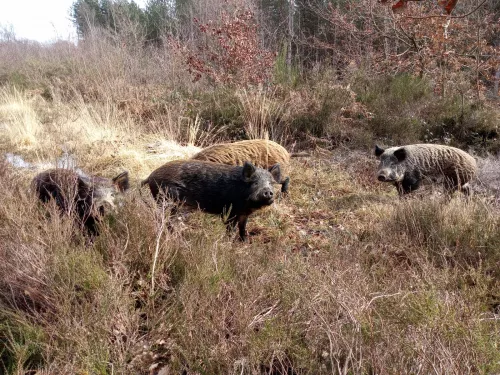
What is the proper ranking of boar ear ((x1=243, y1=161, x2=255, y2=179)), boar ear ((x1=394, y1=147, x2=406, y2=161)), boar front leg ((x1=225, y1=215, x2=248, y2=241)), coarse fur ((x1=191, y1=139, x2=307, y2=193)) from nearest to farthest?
1. boar ear ((x1=243, y1=161, x2=255, y2=179))
2. boar front leg ((x1=225, y1=215, x2=248, y2=241))
3. boar ear ((x1=394, y1=147, x2=406, y2=161))
4. coarse fur ((x1=191, y1=139, x2=307, y2=193))

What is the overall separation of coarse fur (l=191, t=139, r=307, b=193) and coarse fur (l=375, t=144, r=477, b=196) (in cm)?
144

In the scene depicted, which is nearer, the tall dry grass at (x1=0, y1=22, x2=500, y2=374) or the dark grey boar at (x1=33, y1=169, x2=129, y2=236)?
the tall dry grass at (x1=0, y1=22, x2=500, y2=374)

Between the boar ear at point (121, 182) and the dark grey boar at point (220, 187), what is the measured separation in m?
0.31

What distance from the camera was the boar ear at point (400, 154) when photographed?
5516 mm

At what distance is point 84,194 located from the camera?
3891mm

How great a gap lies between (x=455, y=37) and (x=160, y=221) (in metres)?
10.1

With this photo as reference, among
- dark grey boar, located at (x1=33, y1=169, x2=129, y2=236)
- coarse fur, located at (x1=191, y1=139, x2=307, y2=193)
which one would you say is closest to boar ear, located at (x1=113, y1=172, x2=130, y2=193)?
dark grey boar, located at (x1=33, y1=169, x2=129, y2=236)

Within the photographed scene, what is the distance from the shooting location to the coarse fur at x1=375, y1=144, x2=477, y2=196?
18.1 feet

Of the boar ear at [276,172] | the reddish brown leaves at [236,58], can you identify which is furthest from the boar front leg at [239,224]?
the reddish brown leaves at [236,58]

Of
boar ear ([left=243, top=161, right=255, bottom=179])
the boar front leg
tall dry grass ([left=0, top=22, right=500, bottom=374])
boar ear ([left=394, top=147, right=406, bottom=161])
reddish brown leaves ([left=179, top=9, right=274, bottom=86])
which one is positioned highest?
reddish brown leaves ([left=179, top=9, right=274, bottom=86])

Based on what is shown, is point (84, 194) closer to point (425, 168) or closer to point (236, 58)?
point (425, 168)

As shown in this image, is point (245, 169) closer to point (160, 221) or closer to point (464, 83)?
point (160, 221)

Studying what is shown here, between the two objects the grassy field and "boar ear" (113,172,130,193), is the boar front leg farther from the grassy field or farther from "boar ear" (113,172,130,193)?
"boar ear" (113,172,130,193)

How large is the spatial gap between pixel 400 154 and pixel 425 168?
17.5 inches
